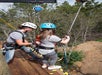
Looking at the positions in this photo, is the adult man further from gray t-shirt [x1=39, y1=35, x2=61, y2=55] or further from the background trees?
the background trees

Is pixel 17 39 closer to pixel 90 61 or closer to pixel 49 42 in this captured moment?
pixel 49 42

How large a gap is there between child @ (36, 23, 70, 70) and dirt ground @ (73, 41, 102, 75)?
8111 mm

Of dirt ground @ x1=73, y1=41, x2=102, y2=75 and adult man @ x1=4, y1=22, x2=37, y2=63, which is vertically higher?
adult man @ x1=4, y1=22, x2=37, y2=63

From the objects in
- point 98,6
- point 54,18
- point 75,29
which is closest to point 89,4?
point 98,6

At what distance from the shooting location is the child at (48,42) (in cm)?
623

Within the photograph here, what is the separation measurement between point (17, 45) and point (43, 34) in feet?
2.49

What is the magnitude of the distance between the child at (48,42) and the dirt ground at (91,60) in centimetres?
811

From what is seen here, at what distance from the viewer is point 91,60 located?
15.7m

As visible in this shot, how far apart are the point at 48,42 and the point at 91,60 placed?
966 cm

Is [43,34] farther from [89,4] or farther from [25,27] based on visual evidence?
[89,4]

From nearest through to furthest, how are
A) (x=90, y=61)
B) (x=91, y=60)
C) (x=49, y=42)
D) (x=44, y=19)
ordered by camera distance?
(x=49, y=42)
(x=90, y=61)
(x=91, y=60)
(x=44, y=19)

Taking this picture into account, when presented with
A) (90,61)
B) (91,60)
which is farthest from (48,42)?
(91,60)

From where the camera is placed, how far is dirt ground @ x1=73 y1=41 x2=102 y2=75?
14742mm

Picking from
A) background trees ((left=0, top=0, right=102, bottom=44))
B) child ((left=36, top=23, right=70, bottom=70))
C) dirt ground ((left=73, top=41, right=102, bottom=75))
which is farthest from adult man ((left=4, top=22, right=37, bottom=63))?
dirt ground ((left=73, top=41, right=102, bottom=75))
